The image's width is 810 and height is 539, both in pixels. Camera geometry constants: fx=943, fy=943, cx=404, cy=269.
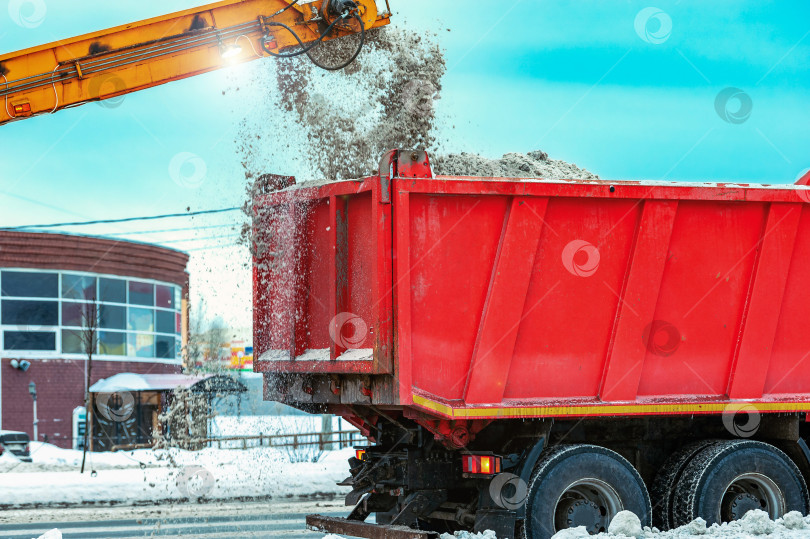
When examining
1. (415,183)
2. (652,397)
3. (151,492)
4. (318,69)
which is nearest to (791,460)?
(652,397)

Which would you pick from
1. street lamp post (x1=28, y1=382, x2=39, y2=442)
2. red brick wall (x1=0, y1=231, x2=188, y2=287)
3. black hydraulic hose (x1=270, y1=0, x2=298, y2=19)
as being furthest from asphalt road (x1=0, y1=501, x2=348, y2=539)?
red brick wall (x1=0, y1=231, x2=188, y2=287)

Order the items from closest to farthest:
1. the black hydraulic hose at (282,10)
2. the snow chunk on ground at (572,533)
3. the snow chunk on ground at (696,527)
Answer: the snow chunk on ground at (572,533), the snow chunk on ground at (696,527), the black hydraulic hose at (282,10)

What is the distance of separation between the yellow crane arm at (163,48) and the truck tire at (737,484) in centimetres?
575

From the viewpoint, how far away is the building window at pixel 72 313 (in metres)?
26.8

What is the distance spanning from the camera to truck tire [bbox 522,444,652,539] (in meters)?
6.54

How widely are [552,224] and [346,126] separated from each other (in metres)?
2.96

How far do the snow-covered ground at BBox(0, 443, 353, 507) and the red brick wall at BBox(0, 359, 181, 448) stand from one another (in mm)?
5695

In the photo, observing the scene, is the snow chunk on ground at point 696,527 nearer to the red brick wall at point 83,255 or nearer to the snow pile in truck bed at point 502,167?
the snow pile in truck bed at point 502,167

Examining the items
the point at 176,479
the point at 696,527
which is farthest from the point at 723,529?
the point at 176,479

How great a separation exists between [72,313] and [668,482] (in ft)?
77.0

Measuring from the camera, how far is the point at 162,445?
24484mm

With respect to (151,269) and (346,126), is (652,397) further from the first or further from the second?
(151,269)

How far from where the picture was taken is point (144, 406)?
28.4 metres

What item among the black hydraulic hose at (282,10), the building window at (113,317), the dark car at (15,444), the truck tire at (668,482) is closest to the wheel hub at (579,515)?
the truck tire at (668,482)
